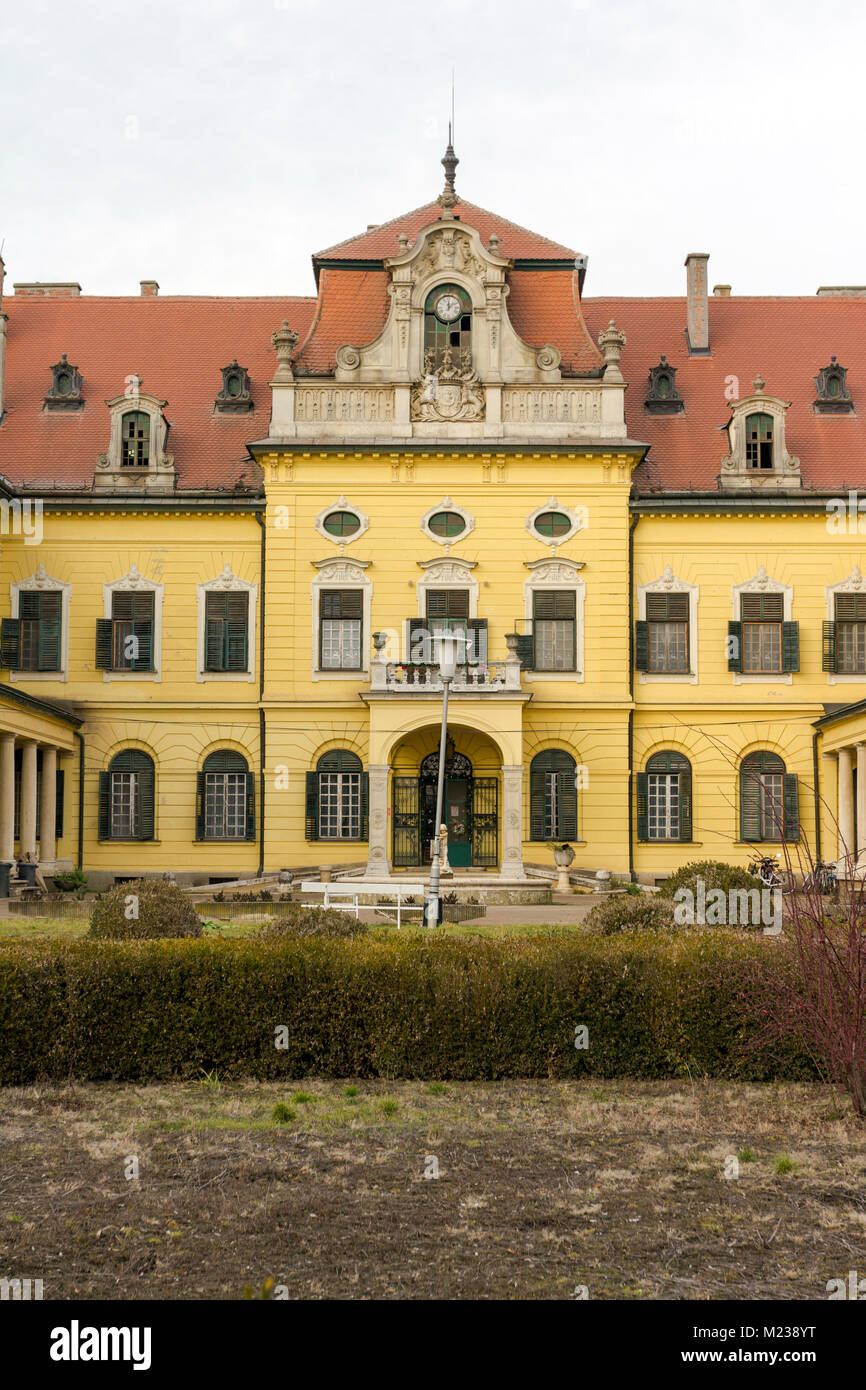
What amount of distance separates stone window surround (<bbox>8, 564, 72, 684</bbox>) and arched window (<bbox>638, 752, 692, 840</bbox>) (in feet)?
50.5

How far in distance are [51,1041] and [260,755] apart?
74.4ft

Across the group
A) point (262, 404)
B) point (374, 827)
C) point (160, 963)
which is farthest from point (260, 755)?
point (160, 963)

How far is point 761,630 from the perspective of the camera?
34219mm

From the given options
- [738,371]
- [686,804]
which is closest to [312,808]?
[686,804]

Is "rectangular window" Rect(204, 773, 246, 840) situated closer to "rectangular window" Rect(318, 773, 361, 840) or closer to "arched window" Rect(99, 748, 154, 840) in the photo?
"arched window" Rect(99, 748, 154, 840)

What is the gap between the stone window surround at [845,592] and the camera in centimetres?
3384

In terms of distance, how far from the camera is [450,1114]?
32.8 feet

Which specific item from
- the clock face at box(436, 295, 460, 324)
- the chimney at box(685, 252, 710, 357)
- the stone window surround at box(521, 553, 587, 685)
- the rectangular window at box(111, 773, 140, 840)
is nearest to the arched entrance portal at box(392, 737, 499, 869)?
the stone window surround at box(521, 553, 587, 685)

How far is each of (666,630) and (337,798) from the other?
9.67m

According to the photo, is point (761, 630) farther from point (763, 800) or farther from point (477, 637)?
point (477, 637)

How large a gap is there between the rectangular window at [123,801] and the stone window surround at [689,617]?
13.5 m

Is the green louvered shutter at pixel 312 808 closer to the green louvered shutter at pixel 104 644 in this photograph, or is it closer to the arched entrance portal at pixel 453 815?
the arched entrance portal at pixel 453 815

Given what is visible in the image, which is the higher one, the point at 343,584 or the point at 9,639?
the point at 343,584
